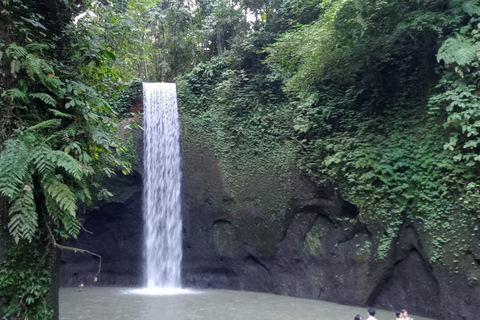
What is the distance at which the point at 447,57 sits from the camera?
7.77 meters

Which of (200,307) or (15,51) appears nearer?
(15,51)

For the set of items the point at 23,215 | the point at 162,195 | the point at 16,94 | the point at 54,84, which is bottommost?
the point at 23,215

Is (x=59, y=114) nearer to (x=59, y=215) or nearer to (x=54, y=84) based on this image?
(x=54, y=84)

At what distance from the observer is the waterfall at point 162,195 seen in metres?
12.7

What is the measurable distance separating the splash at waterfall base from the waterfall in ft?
0.97

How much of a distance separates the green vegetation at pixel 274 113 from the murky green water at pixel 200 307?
1557 millimetres

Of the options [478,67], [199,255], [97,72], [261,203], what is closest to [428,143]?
[478,67]

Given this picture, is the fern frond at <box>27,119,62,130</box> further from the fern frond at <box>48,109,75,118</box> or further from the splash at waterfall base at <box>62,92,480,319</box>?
the splash at waterfall base at <box>62,92,480,319</box>

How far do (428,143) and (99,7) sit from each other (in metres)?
7.19

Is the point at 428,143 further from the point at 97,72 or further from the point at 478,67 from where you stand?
the point at 97,72

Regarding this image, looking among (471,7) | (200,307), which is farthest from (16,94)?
(471,7)

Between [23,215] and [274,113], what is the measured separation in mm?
9331

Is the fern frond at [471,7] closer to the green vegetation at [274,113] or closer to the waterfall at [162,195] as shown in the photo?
the green vegetation at [274,113]

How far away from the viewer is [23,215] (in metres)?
3.93
